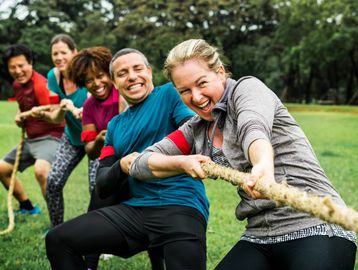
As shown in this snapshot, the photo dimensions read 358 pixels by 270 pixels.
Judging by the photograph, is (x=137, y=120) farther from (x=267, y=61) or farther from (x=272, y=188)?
(x=267, y=61)

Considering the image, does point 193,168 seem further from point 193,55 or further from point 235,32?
point 235,32

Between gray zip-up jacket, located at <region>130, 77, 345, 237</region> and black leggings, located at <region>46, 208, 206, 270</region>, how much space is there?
18.0 inches

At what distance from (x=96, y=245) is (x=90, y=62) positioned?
5.48 feet

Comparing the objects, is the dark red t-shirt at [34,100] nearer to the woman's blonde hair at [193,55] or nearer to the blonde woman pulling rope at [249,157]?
the blonde woman pulling rope at [249,157]

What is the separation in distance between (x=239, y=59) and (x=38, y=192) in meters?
35.2

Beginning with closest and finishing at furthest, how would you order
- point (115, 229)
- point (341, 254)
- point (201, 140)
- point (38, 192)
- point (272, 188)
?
point (272, 188) < point (341, 254) < point (201, 140) < point (115, 229) < point (38, 192)

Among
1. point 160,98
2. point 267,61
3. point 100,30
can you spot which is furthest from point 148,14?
point 160,98

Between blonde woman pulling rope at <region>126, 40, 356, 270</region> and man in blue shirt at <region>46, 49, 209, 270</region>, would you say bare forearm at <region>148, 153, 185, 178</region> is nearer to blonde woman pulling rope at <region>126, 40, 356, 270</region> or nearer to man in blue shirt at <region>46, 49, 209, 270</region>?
blonde woman pulling rope at <region>126, 40, 356, 270</region>

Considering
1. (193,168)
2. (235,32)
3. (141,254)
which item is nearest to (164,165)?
(193,168)

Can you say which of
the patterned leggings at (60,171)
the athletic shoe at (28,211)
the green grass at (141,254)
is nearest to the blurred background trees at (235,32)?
the green grass at (141,254)

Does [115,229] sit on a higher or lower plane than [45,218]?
higher

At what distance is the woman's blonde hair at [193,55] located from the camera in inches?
110

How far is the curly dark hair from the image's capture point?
4.48 m

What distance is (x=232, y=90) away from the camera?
276cm
